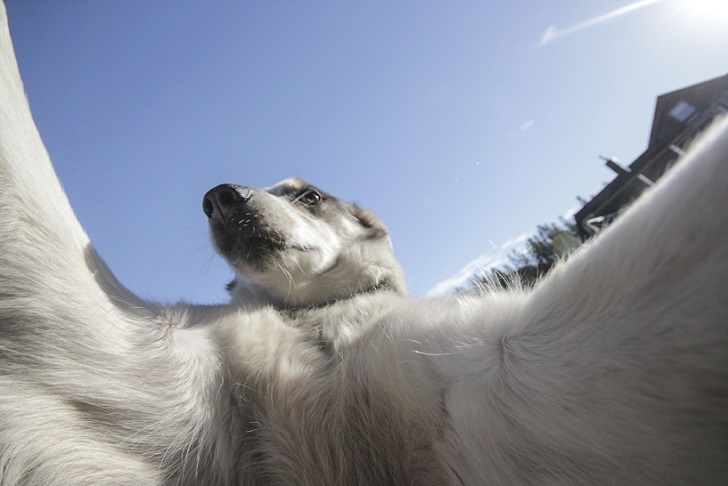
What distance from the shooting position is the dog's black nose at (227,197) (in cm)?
268

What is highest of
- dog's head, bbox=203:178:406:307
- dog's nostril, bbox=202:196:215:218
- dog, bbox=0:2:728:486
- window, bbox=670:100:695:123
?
window, bbox=670:100:695:123

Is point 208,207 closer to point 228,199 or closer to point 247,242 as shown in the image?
point 228,199

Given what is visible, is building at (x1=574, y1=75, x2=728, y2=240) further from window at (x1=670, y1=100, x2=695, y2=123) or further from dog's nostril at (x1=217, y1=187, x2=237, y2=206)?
dog's nostril at (x1=217, y1=187, x2=237, y2=206)

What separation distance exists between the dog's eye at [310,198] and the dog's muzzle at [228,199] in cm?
94

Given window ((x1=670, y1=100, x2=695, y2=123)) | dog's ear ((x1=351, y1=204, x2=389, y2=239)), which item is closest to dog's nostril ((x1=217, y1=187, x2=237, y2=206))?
dog's ear ((x1=351, y1=204, x2=389, y2=239))

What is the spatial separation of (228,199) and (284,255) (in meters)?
0.55

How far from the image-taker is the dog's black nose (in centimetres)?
268

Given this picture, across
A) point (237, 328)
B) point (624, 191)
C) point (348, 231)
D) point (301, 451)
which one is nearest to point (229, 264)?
point (237, 328)

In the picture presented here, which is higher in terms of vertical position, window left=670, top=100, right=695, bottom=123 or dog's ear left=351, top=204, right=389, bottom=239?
window left=670, top=100, right=695, bottom=123

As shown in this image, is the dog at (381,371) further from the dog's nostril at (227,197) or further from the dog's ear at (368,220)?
the dog's ear at (368,220)

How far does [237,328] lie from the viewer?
1.94 metres

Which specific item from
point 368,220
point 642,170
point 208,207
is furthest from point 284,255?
point 642,170

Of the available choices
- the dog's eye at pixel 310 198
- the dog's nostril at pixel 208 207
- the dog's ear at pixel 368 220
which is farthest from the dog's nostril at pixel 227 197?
the dog's ear at pixel 368 220

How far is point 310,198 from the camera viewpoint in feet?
12.2
